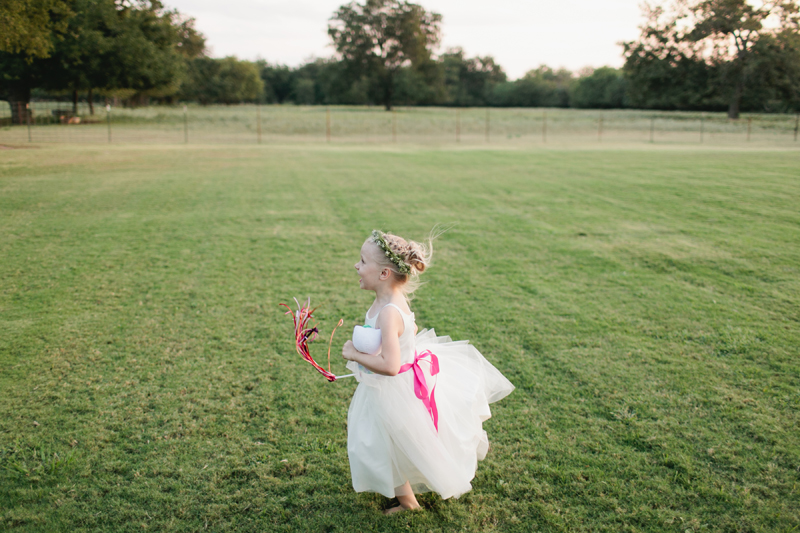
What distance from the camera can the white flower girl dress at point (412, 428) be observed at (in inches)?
90.5

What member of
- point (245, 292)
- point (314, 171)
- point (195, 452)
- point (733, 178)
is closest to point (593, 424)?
point (195, 452)

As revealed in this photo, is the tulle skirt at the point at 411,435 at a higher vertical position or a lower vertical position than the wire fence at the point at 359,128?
lower

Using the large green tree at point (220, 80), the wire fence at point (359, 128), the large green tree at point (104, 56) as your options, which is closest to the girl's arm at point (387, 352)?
the wire fence at point (359, 128)

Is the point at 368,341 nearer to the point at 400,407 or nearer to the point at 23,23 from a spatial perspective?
the point at 400,407

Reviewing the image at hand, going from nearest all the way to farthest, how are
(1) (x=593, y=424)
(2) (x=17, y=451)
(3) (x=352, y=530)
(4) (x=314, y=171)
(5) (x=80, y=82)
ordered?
(3) (x=352, y=530) < (2) (x=17, y=451) < (1) (x=593, y=424) < (4) (x=314, y=171) < (5) (x=80, y=82)

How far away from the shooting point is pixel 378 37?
60000 millimetres

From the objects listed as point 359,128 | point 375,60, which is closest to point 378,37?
point 375,60

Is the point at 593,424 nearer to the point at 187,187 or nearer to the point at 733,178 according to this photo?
the point at 187,187

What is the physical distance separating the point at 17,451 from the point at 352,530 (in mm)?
1954

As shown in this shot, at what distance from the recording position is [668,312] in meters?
5.08

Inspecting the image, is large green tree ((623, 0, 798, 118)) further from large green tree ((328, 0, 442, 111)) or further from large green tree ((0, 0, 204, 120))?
large green tree ((0, 0, 204, 120))

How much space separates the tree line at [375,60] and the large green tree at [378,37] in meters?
0.11

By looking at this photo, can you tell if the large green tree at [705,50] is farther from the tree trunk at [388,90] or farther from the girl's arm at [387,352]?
the girl's arm at [387,352]

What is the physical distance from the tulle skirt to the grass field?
0.87 feet
